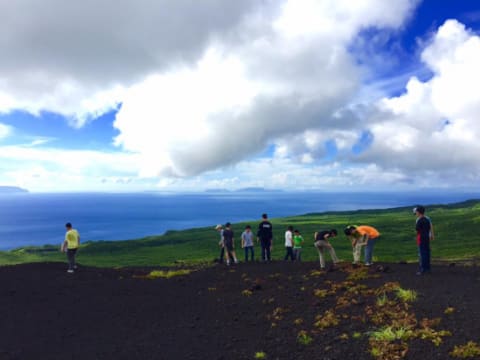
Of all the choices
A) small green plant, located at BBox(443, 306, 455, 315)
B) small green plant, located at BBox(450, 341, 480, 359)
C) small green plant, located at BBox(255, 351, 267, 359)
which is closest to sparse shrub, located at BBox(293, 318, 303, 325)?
small green plant, located at BBox(255, 351, 267, 359)

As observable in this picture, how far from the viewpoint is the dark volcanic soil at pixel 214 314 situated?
1094 cm

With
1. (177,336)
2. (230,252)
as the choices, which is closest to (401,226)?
(230,252)

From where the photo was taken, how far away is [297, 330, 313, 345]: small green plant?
10922mm

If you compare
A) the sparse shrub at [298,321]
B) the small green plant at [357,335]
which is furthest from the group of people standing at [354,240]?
the small green plant at [357,335]

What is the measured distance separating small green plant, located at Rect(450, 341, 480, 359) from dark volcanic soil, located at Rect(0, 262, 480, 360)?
0.22 m

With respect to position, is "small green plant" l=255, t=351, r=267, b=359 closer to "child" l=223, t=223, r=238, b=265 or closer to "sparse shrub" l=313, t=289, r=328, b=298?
"sparse shrub" l=313, t=289, r=328, b=298

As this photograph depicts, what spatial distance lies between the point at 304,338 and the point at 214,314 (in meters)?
4.89

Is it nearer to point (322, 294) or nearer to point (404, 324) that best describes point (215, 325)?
point (322, 294)

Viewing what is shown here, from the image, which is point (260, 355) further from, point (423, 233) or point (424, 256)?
point (424, 256)

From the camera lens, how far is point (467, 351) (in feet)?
28.5

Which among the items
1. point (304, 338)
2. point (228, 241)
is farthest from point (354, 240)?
point (304, 338)

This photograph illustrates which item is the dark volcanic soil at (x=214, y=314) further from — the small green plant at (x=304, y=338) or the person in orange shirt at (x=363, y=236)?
the person in orange shirt at (x=363, y=236)

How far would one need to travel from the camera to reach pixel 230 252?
27078mm

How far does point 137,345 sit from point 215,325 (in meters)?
2.94
